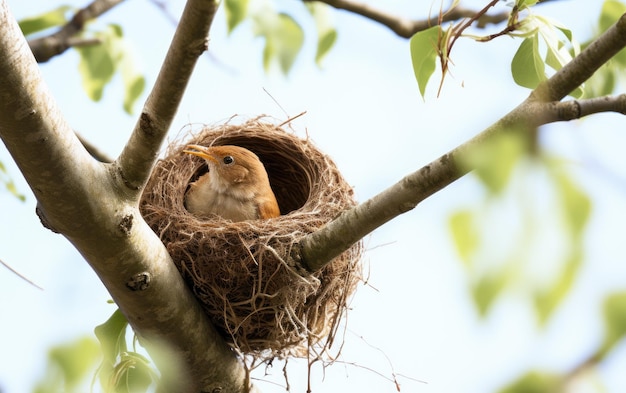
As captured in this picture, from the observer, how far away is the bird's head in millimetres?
4730

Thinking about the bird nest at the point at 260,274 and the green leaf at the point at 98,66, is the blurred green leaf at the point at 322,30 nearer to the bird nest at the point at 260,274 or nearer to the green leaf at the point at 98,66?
the bird nest at the point at 260,274

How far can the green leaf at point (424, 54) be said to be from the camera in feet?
8.86

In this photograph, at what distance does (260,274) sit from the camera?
3439 millimetres

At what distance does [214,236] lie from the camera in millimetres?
3691

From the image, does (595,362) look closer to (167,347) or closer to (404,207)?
(404,207)

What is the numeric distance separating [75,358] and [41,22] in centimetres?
299

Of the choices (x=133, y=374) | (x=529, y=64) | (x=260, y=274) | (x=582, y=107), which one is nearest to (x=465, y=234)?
(x=582, y=107)

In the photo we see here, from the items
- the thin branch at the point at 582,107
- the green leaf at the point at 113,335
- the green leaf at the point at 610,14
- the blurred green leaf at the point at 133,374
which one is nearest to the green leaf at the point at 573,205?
the thin branch at the point at 582,107

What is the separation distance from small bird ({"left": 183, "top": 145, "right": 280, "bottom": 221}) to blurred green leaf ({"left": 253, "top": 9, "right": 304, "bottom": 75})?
1691 millimetres

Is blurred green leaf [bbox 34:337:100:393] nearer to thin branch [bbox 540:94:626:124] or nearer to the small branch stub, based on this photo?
thin branch [bbox 540:94:626:124]

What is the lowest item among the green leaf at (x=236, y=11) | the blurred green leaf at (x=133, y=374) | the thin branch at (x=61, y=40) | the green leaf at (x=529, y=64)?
the blurred green leaf at (x=133, y=374)

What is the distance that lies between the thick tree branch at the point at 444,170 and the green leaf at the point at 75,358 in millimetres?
1005

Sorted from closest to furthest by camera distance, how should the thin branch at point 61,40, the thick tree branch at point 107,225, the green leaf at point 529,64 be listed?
the thick tree branch at point 107,225
the green leaf at point 529,64
the thin branch at point 61,40

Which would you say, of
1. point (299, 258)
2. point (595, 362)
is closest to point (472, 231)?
point (595, 362)
